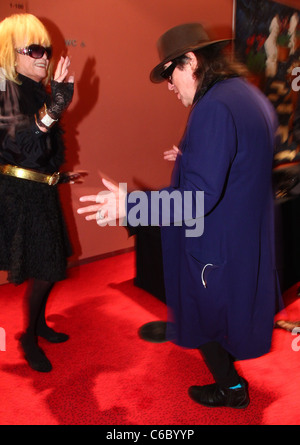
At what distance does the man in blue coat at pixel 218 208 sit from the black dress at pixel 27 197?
2.21ft

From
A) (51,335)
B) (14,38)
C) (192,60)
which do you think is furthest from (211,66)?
(51,335)

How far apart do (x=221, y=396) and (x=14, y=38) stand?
2006 millimetres

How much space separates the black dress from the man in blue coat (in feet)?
2.21

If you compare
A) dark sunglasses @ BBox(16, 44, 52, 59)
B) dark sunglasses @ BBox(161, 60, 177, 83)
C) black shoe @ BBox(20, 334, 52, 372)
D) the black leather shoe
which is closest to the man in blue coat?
dark sunglasses @ BBox(161, 60, 177, 83)

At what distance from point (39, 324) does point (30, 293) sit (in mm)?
420

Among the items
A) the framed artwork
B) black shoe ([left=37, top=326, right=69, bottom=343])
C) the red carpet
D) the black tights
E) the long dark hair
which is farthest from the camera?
the framed artwork

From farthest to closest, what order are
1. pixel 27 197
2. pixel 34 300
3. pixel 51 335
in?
pixel 51 335 → pixel 34 300 → pixel 27 197

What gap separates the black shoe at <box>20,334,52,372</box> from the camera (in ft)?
6.77

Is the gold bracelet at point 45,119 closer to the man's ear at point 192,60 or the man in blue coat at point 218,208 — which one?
the man in blue coat at point 218,208

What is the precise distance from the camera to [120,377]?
2.02 metres

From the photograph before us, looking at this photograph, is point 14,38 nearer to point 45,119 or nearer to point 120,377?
point 45,119

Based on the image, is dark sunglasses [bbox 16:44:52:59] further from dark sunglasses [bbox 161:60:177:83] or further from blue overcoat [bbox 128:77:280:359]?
blue overcoat [bbox 128:77:280:359]

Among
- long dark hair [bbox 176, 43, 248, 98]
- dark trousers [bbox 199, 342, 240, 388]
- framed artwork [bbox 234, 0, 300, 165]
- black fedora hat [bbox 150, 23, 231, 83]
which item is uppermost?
framed artwork [bbox 234, 0, 300, 165]
